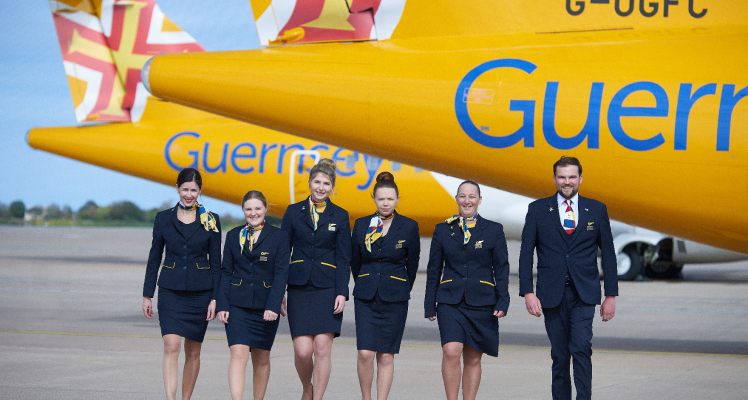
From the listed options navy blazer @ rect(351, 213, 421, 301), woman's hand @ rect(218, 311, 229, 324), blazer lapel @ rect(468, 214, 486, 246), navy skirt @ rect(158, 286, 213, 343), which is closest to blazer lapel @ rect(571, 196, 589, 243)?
blazer lapel @ rect(468, 214, 486, 246)

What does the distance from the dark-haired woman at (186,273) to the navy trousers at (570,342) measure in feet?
8.03

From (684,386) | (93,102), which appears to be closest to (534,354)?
(684,386)

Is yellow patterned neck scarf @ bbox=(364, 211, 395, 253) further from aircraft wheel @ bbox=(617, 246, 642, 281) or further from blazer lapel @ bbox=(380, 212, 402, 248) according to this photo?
aircraft wheel @ bbox=(617, 246, 642, 281)

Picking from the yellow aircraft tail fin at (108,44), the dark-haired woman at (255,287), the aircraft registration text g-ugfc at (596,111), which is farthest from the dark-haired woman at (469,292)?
the yellow aircraft tail fin at (108,44)

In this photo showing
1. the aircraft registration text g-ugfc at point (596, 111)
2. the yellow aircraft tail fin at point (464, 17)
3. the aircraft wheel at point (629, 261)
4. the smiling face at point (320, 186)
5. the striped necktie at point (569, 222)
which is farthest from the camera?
the aircraft wheel at point (629, 261)

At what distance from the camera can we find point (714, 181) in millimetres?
7379

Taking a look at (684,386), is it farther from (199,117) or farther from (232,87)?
(199,117)

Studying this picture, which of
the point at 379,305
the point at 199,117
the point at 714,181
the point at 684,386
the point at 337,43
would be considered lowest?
the point at 684,386

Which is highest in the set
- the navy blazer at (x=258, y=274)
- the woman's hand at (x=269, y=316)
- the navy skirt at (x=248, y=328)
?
the navy blazer at (x=258, y=274)

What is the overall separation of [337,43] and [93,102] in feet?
43.0

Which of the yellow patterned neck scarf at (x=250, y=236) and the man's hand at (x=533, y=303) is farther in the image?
the yellow patterned neck scarf at (x=250, y=236)

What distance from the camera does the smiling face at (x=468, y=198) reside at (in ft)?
18.5

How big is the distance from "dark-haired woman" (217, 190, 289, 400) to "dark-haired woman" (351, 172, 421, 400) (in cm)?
59

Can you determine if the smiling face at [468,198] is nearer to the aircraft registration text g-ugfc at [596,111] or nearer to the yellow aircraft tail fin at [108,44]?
the aircraft registration text g-ugfc at [596,111]
